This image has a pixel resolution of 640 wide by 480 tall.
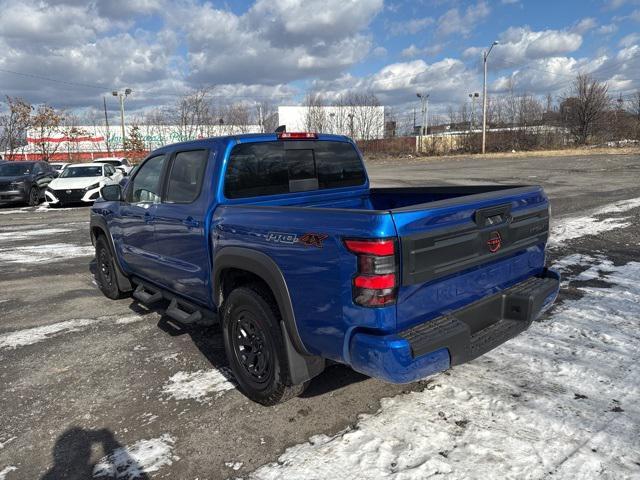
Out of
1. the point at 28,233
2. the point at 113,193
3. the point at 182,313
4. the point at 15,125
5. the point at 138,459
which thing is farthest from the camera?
the point at 15,125

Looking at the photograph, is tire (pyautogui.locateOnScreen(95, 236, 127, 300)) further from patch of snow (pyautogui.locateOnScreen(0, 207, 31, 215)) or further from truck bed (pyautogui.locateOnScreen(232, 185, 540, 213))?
patch of snow (pyautogui.locateOnScreen(0, 207, 31, 215))

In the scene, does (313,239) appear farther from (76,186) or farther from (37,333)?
(76,186)

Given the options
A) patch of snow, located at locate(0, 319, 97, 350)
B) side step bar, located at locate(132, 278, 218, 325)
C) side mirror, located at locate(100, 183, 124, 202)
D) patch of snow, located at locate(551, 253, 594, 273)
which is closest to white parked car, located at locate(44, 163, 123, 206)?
side mirror, located at locate(100, 183, 124, 202)

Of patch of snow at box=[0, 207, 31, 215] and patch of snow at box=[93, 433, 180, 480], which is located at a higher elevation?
patch of snow at box=[0, 207, 31, 215]

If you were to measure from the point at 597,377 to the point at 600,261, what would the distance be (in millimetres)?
3995

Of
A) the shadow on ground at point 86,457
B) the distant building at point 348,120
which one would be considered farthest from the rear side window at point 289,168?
the distant building at point 348,120

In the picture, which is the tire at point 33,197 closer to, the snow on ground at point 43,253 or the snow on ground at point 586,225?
the snow on ground at point 43,253

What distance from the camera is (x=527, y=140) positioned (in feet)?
166

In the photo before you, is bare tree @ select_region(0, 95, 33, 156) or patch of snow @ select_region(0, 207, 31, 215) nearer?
patch of snow @ select_region(0, 207, 31, 215)

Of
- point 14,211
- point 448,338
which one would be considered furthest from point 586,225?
point 14,211

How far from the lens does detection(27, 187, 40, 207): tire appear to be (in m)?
Answer: 17.6

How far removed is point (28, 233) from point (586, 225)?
40.3 ft

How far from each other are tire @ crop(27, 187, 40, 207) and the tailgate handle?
722 inches

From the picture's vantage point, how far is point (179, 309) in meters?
4.51
